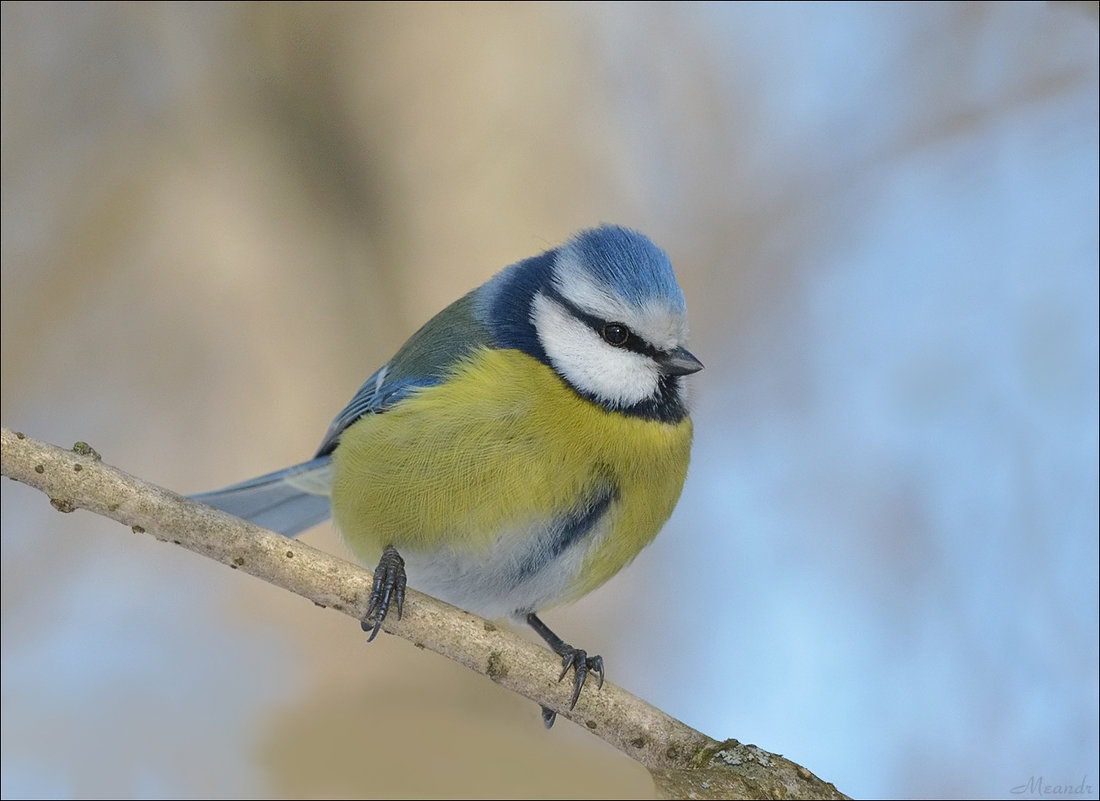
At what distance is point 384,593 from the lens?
7.77ft

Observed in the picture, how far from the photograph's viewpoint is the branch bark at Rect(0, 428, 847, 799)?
197cm

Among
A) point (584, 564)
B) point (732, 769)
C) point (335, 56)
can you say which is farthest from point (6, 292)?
point (732, 769)

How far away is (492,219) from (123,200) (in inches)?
52.5

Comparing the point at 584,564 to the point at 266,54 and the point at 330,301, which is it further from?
the point at 266,54

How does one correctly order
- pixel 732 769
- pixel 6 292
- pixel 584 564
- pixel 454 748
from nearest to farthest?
pixel 732 769
pixel 584 564
pixel 454 748
pixel 6 292

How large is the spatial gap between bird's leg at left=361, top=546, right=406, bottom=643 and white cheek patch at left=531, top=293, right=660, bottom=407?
1.99ft

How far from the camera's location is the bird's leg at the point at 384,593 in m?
2.33

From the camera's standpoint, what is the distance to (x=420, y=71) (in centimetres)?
403

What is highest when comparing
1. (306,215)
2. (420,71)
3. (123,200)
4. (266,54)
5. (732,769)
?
(420,71)

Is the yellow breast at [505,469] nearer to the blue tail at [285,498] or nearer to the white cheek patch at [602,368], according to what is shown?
the white cheek patch at [602,368]

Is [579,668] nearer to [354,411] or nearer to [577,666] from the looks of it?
[577,666]

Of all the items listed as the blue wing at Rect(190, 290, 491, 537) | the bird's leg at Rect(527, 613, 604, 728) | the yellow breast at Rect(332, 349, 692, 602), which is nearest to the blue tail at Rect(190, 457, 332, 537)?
the blue wing at Rect(190, 290, 491, 537)

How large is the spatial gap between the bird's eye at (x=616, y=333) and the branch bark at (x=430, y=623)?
743 millimetres

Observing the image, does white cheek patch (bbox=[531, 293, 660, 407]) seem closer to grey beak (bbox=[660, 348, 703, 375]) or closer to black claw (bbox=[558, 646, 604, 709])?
grey beak (bbox=[660, 348, 703, 375])
